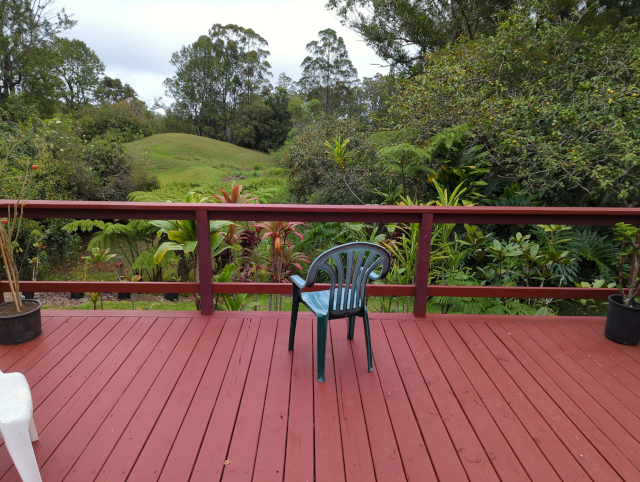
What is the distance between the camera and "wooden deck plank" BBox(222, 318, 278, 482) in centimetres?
149

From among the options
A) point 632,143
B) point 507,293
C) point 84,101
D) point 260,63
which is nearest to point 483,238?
point 507,293

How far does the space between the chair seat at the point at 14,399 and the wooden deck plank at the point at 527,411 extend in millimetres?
1855

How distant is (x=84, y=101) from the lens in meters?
31.1

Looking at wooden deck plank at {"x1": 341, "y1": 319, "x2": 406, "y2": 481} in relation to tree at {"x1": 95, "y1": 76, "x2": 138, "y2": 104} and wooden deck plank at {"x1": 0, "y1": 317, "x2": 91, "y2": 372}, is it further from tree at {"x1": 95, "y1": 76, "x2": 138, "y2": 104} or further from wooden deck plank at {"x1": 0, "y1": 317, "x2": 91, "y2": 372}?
tree at {"x1": 95, "y1": 76, "x2": 138, "y2": 104}

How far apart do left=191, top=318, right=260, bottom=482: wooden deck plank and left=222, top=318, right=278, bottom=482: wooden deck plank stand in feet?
0.07

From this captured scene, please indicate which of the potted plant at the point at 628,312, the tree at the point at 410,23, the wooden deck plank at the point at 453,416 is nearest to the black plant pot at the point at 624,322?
the potted plant at the point at 628,312

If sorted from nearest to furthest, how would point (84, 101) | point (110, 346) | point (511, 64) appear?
point (110, 346) → point (511, 64) → point (84, 101)

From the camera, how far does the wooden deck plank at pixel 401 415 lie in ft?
4.97

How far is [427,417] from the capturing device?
1.80 meters

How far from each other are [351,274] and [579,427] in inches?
46.5

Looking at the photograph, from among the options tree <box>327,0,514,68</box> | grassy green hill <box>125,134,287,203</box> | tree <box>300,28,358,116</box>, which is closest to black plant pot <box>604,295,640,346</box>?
grassy green hill <box>125,134,287,203</box>

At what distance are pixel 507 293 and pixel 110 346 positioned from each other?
2.59 m

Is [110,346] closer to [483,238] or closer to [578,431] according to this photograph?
[578,431]

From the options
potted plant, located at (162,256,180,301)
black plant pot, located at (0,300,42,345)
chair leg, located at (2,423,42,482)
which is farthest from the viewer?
potted plant, located at (162,256,180,301)
